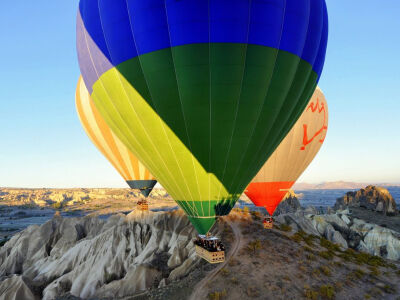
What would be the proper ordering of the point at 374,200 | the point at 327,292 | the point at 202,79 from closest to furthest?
the point at 202,79 → the point at 327,292 → the point at 374,200

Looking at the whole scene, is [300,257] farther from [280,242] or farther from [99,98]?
[99,98]

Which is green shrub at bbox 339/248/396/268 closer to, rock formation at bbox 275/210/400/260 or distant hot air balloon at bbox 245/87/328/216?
distant hot air balloon at bbox 245/87/328/216

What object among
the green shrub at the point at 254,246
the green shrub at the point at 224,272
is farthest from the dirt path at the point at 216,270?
the green shrub at the point at 254,246

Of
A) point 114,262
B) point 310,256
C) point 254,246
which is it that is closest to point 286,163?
point 310,256

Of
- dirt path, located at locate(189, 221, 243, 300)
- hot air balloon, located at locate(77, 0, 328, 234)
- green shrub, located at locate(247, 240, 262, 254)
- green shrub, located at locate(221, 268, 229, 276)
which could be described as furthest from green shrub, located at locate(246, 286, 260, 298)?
hot air balloon, located at locate(77, 0, 328, 234)

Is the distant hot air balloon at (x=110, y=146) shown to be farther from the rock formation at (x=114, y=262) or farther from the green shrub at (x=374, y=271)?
the green shrub at (x=374, y=271)

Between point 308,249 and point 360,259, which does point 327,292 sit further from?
point 360,259
